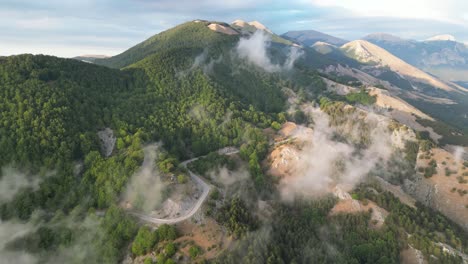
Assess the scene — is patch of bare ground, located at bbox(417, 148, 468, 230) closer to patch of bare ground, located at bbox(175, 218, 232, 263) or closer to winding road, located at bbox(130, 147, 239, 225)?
winding road, located at bbox(130, 147, 239, 225)

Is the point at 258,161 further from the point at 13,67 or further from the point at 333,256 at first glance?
the point at 13,67

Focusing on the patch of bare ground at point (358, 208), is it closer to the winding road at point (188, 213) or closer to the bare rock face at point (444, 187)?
the bare rock face at point (444, 187)

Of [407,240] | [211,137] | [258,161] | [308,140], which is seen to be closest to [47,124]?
[211,137]

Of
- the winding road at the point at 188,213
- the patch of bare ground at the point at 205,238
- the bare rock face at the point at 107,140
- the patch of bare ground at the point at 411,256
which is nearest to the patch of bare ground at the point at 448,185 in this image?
the patch of bare ground at the point at 411,256

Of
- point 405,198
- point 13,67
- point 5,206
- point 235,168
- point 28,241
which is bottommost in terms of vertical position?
point 405,198

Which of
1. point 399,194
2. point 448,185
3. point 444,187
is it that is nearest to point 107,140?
point 399,194

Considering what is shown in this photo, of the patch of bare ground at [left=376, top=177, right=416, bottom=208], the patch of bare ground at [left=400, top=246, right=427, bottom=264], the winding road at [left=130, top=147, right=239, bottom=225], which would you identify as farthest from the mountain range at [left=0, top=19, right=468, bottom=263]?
the patch of bare ground at [left=376, top=177, right=416, bottom=208]
